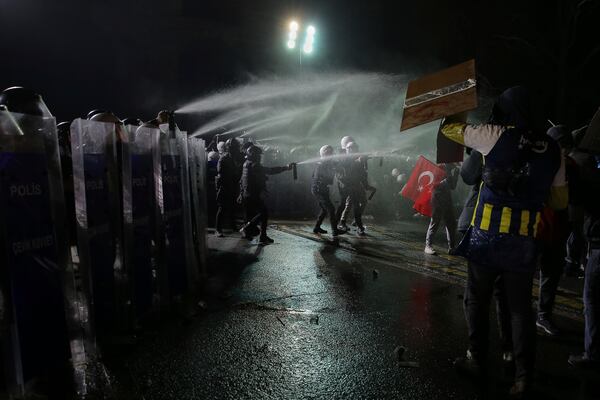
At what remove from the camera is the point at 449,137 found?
2984mm

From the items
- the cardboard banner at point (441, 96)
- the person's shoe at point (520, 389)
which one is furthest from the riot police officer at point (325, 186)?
the person's shoe at point (520, 389)

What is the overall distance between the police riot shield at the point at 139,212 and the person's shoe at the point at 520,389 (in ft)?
10.6

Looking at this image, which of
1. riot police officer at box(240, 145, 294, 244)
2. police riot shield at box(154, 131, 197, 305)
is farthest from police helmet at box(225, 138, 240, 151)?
police riot shield at box(154, 131, 197, 305)

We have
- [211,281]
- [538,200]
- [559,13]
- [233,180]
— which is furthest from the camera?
[559,13]

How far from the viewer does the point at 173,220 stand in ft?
15.4

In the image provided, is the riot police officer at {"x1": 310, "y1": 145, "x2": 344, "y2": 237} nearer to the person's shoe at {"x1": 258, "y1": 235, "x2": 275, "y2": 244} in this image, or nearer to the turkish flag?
the person's shoe at {"x1": 258, "y1": 235, "x2": 275, "y2": 244}

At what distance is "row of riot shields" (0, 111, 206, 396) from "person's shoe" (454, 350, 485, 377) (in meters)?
2.80

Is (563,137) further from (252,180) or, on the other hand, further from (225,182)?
(225,182)

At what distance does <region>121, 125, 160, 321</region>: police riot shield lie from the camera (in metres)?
3.78

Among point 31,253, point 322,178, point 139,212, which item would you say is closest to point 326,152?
point 322,178

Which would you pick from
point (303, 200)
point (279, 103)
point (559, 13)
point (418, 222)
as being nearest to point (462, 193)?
point (418, 222)

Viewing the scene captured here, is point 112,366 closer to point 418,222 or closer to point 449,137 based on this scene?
point 449,137

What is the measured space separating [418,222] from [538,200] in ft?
32.9

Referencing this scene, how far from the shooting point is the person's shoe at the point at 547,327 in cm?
405
